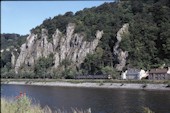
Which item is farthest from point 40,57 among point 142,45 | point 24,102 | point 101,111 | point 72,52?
point 24,102

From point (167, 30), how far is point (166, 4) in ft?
82.2

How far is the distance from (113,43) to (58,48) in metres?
30.4

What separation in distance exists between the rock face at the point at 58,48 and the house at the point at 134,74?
28.3m

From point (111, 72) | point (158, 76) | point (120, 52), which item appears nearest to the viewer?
point (158, 76)

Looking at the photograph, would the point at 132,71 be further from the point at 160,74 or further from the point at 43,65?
the point at 43,65

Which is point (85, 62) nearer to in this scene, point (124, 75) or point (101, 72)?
point (101, 72)

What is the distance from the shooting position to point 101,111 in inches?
1390

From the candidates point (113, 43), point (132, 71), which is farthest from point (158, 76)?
point (113, 43)

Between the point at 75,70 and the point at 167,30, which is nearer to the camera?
the point at 167,30

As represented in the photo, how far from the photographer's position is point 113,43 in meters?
126

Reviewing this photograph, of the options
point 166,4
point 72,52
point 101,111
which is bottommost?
point 101,111

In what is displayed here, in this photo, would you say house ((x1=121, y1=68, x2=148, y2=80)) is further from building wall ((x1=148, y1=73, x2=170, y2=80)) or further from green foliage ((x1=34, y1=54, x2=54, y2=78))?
green foliage ((x1=34, y1=54, x2=54, y2=78))

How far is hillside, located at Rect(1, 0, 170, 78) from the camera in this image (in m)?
110

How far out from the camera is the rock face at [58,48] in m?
131
